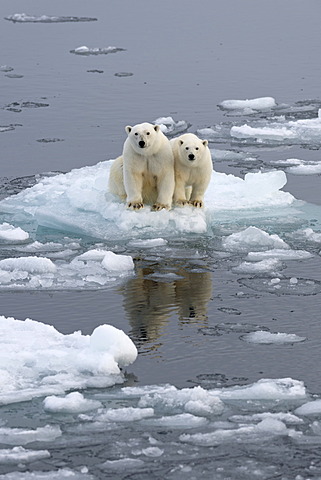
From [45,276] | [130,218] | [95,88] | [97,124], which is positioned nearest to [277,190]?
[130,218]

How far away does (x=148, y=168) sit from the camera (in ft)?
33.4

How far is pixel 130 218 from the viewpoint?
10.1m

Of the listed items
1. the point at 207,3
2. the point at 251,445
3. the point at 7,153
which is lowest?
the point at 251,445

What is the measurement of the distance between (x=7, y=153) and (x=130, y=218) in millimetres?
3571

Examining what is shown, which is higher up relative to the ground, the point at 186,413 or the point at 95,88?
the point at 95,88

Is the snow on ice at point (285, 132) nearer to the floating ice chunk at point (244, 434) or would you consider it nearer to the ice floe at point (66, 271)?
the ice floe at point (66, 271)

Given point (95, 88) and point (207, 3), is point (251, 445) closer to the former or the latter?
point (95, 88)

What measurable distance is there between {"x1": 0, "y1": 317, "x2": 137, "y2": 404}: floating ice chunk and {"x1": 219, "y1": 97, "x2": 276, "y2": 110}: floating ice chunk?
345 inches

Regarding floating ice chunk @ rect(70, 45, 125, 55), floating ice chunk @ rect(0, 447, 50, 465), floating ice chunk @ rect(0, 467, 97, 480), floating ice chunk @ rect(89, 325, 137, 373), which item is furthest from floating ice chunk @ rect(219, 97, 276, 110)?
floating ice chunk @ rect(0, 467, 97, 480)

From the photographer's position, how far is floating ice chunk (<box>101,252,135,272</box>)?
9039 mm

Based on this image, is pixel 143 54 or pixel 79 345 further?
pixel 143 54

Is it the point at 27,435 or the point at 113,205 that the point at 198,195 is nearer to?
the point at 113,205

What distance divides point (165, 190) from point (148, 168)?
0.24 m

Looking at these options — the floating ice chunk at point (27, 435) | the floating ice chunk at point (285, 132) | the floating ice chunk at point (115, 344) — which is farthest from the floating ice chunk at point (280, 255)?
the floating ice chunk at point (285, 132)
